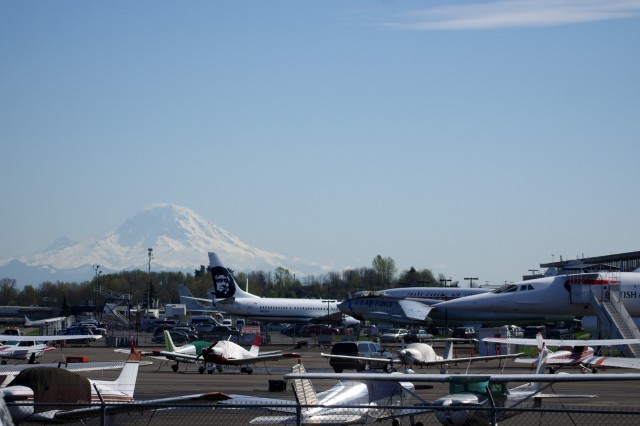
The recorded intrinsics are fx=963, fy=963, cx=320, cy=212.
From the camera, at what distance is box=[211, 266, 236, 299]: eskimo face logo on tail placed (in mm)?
76875

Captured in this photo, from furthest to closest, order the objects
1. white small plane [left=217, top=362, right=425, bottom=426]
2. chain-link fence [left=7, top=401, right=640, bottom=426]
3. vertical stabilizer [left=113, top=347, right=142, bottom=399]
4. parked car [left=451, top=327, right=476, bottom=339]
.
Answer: parked car [left=451, top=327, right=476, bottom=339] < vertical stabilizer [left=113, top=347, right=142, bottom=399] < white small plane [left=217, top=362, right=425, bottom=426] < chain-link fence [left=7, top=401, right=640, bottom=426]

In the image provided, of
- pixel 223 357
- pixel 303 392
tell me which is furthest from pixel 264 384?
pixel 303 392

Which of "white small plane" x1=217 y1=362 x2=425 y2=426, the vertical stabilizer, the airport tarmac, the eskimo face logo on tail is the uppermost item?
the eskimo face logo on tail

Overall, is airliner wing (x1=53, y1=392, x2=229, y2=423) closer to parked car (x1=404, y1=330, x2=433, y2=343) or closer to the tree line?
parked car (x1=404, y1=330, x2=433, y2=343)

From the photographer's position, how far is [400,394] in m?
14.3

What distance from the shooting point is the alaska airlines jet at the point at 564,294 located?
4566 cm

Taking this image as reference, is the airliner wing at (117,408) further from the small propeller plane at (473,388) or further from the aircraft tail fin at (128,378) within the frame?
the aircraft tail fin at (128,378)

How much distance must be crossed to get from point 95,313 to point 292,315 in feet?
193

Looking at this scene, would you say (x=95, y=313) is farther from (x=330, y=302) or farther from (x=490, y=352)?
(x=490, y=352)

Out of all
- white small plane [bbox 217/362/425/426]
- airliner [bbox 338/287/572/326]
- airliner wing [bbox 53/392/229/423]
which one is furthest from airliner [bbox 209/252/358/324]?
airliner wing [bbox 53/392/229/423]

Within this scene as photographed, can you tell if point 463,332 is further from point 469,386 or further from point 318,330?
point 469,386

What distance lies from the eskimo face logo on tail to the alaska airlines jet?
3013 centimetres

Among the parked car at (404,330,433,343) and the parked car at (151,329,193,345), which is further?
the parked car at (404,330,433,343)

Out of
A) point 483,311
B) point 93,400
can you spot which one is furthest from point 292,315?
point 93,400
